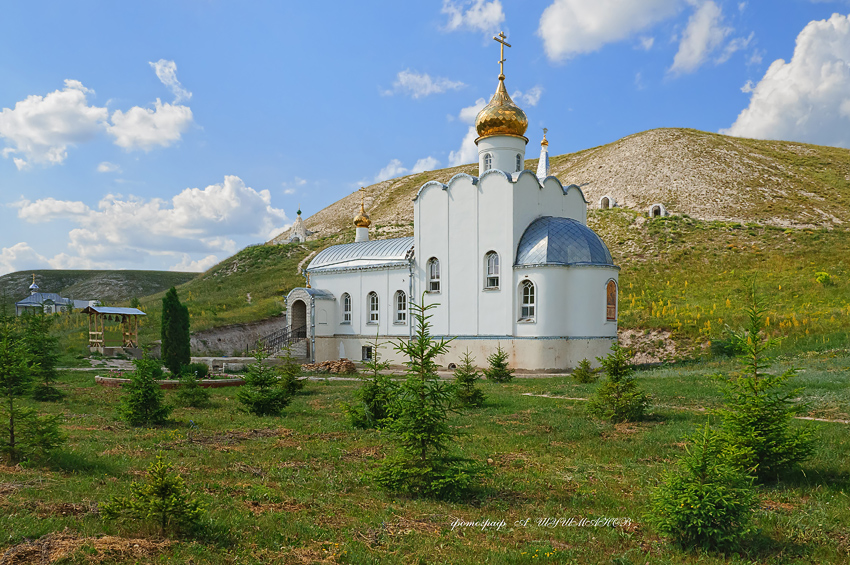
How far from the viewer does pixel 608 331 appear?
24109 mm

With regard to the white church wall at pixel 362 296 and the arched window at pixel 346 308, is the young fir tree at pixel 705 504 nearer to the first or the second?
the white church wall at pixel 362 296

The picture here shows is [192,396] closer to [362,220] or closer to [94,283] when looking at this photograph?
[362,220]

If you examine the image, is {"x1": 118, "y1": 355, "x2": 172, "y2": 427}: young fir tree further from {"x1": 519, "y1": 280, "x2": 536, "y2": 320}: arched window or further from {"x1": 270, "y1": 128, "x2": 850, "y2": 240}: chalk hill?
{"x1": 270, "y1": 128, "x2": 850, "y2": 240}: chalk hill

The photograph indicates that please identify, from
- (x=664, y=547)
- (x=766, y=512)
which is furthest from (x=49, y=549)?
(x=766, y=512)

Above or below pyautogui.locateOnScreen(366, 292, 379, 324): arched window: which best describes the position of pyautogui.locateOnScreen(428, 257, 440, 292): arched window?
above

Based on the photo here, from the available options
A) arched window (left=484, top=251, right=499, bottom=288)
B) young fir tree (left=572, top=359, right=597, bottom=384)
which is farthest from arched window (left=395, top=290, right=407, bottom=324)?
young fir tree (left=572, top=359, right=597, bottom=384)

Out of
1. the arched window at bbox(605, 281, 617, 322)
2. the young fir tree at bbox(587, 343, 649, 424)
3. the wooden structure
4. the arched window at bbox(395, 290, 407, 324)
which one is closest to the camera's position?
the young fir tree at bbox(587, 343, 649, 424)

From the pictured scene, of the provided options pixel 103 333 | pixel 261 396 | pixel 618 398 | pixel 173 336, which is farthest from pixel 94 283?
pixel 618 398

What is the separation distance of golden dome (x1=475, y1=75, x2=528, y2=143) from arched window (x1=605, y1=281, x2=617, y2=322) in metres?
8.36

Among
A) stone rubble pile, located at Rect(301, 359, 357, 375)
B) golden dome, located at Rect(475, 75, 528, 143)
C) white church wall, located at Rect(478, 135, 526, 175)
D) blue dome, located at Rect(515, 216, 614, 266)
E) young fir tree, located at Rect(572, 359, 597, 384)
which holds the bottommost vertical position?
stone rubble pile, located at Rect(301, 359, 357, 375)

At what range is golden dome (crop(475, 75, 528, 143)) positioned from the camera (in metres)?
26.9

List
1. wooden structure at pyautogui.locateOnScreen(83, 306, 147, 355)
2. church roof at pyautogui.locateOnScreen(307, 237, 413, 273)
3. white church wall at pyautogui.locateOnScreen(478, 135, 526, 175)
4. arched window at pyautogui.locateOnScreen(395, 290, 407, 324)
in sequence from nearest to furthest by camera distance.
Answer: wooden structure at pyautogui.locateOnScreen(83, 306, 147, 355) → white church wall at pyautogui.locateOnScreen(478, 135, 526, 175) → arched window at pyautogui.locateOnScreen(395, 290, 407, 324) → church roof at pyautogui.locateOnScreen(307, 237, 413, 273)

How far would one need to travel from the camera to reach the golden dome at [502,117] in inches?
1059

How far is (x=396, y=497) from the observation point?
285 inches
